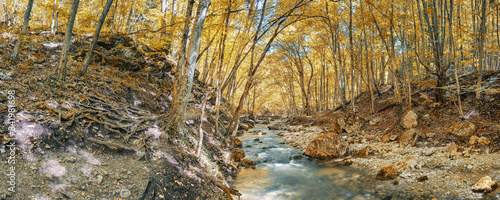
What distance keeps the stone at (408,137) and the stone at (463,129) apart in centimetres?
97

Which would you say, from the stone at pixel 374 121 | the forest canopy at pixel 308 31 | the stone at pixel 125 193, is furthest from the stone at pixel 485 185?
the stone at pixel 125 193

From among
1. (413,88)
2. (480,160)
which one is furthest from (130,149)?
(413,88)

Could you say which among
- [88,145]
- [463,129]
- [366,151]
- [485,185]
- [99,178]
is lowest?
[366,151]

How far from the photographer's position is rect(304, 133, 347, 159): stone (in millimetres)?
8297

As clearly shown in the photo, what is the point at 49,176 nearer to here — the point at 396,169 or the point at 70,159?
the point at 70,159

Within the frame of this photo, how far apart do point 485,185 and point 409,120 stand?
4082 mm

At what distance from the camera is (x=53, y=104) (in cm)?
406

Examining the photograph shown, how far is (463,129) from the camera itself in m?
6.02

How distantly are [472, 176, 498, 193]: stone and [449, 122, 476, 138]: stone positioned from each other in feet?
7.72

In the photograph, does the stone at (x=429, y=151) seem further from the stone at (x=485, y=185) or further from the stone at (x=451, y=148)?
the stone at (x=485, y=185)

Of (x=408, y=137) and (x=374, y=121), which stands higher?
(x=374, y=121)

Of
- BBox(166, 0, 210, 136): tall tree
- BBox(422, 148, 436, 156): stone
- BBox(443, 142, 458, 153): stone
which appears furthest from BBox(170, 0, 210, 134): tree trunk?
BBox(443, 142, 458, 153): stone

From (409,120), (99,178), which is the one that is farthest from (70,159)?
(409,120)

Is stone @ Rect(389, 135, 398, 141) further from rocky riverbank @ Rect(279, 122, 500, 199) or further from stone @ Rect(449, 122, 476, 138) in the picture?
stone @ Rect(449, 122, 476, 138)
